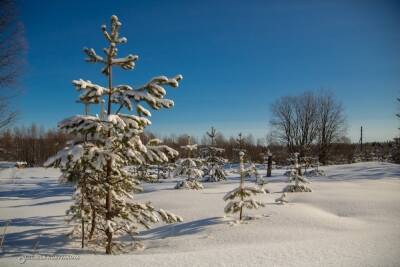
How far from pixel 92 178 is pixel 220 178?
64.9ft

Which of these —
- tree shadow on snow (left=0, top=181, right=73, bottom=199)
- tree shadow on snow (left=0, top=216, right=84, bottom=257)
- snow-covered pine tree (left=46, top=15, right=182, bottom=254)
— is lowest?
tree shadow on snow (left=0, top=181, right=73, bottom=199)

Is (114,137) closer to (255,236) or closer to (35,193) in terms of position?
(255,236)

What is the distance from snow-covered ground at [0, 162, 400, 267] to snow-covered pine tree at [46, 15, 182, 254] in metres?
0.96

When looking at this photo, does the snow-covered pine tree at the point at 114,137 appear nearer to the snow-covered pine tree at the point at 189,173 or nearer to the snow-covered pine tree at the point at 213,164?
the snow-covered pine tree at the point at 189,173

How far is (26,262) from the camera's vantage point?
426cm

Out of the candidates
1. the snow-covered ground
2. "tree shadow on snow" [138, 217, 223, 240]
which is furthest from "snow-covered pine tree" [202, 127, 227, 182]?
"tree shadow on snow" [138, 217, 223, 240]

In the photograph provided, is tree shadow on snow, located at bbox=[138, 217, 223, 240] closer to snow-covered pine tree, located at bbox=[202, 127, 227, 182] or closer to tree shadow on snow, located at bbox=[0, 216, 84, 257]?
tree shadow on snow, located at bbox=[0, 216, 84, 257]

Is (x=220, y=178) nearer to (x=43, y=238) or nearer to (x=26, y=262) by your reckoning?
Answer: (x=43, y=238)

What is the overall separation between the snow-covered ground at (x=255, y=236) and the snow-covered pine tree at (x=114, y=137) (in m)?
0.96

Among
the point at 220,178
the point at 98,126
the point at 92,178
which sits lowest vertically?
the point at 220,178

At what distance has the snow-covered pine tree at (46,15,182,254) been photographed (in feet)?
17.7

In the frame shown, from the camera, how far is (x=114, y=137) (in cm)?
574

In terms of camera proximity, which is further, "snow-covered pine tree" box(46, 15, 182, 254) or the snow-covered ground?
"snow-covered pine tree" box(46, 15, 182, 254)

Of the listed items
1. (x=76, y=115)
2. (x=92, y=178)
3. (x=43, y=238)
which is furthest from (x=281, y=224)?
(x=43, y=238)
